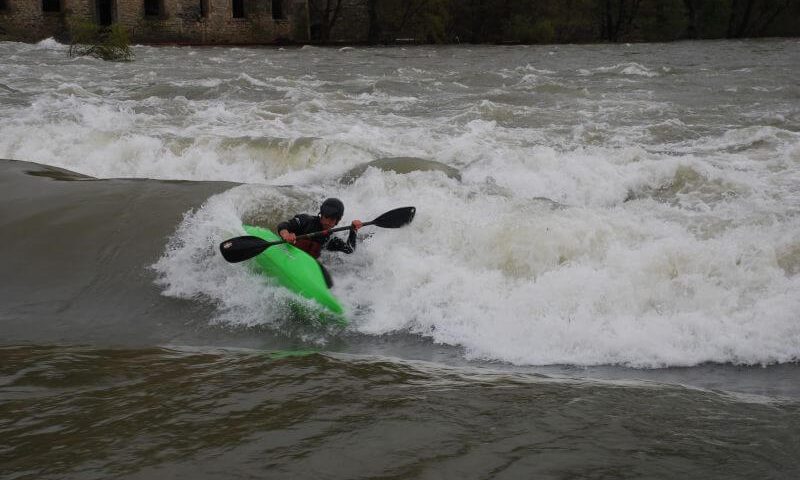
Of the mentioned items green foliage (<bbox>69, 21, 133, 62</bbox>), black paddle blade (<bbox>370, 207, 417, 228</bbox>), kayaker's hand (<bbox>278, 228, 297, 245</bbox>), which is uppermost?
green foliage (<bbox>69, 21, 133, 62</bbox>)

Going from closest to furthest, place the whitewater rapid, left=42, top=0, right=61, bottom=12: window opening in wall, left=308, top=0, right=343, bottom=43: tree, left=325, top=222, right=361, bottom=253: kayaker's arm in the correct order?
the whitewater rapid → left=325, top=222, right=361, bottom=253: kayaker's arm → left=42, top=0, right=61, bottom=12: window opening in wall → left=308, top=0, right=343, bottom=43: tree

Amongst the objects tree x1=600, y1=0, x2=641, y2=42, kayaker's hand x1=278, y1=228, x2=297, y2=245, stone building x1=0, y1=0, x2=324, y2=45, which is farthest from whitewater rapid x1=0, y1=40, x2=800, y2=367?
tree x1=600, y1=0, x2=641, y2=42

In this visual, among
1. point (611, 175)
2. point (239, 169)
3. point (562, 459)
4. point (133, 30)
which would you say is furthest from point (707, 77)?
point (133, 30)

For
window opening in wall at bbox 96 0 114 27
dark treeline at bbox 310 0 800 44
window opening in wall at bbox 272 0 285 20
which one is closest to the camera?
window opening in wall at bbox 96 0 114 27

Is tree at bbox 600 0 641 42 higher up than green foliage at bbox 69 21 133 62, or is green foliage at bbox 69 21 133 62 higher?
tree at bbox 600 0 641 42

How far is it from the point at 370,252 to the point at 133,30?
27453 mm

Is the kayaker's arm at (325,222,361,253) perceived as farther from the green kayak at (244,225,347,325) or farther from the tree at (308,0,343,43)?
the tree at (308,0,343,43)

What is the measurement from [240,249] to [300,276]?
0.48 meters

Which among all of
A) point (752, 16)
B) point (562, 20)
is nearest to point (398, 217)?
A: point (562, 20)

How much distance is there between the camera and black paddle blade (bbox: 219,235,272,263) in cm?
571

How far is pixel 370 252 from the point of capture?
6320 mm

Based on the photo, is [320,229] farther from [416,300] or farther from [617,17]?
[617,17]

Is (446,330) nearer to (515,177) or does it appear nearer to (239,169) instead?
(515,177)

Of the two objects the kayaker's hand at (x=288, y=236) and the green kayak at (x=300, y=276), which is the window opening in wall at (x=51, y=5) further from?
the kayaker's hand at (x=288, y=236)
